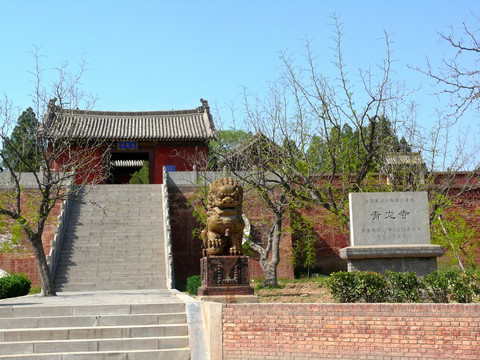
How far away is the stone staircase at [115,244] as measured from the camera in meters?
15.6

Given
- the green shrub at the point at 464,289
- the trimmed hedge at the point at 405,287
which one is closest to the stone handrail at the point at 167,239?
the trimmed hedge at the point at 405,287

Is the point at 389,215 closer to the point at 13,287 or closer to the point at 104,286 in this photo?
the point at 104,286

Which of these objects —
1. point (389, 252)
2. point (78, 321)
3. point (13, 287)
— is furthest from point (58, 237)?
point (389, 252)

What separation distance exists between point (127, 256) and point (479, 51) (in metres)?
11.7

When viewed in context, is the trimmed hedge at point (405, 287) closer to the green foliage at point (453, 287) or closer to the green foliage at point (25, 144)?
the green foliage at point (453, 287)

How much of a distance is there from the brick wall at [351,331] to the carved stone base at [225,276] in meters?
0.98

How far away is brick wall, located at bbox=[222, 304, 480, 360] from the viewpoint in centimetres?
696

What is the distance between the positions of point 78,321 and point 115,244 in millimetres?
9631

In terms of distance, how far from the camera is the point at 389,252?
9.31 meters

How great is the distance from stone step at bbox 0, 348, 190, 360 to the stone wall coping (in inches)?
128

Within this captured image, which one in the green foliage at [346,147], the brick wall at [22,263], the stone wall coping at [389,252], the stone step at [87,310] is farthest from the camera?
the brick wall at [22,263]

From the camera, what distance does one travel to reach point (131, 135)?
2552cm

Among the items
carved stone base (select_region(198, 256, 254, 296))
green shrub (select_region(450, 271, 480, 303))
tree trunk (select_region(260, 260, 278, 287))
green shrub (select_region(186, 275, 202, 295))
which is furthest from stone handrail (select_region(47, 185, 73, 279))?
green shrub (select_region(450, 271, 480, 303))

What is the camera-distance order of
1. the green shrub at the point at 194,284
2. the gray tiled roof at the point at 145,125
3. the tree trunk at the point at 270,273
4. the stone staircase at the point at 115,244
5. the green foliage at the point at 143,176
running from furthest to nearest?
the green foliage at the point at 143,176 → the gray tiled roof at the point at 145,125 → the tree trunk at the point at 270,273 → the stone staircase at the point at 115,244 → the green shrub at the point at 194,284
